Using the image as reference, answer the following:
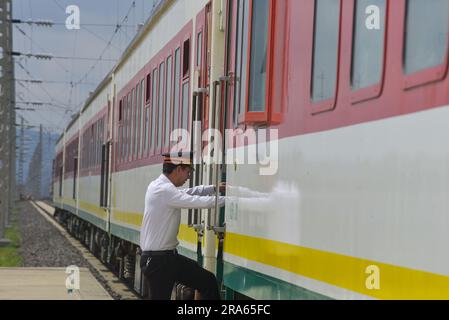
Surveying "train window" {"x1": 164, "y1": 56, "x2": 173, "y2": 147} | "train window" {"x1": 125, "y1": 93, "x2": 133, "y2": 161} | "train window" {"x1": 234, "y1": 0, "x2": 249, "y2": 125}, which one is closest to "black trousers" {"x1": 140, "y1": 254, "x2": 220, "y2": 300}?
"train window" {"x1": 234, "y1": 0, "x2": 249, "y2": 125}

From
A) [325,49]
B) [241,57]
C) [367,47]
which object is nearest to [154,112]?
[241,57]

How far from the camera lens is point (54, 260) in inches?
957

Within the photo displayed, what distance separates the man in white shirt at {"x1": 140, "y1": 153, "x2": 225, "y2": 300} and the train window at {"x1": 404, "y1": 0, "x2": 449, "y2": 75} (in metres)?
3.47

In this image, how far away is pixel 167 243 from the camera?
24.2 ft

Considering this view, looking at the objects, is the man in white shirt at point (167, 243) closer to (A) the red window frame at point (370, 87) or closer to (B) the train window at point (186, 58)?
(B) the train window at point (186, 58)

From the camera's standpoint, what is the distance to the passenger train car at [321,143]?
3828 millimetres

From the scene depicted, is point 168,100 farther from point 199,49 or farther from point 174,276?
point 174,276

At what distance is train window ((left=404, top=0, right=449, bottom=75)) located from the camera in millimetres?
3746

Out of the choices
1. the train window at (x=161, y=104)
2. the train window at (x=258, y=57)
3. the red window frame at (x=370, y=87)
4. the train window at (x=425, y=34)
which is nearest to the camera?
the train window at (x=425, y=34)

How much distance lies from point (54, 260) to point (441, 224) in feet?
70.2

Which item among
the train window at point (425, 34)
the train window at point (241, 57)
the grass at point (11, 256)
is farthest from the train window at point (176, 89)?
the grass at point (11, 256)

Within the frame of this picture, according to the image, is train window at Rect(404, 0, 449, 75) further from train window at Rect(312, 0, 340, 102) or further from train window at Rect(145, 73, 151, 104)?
train window at Rect(145, 73, 151, 104)
